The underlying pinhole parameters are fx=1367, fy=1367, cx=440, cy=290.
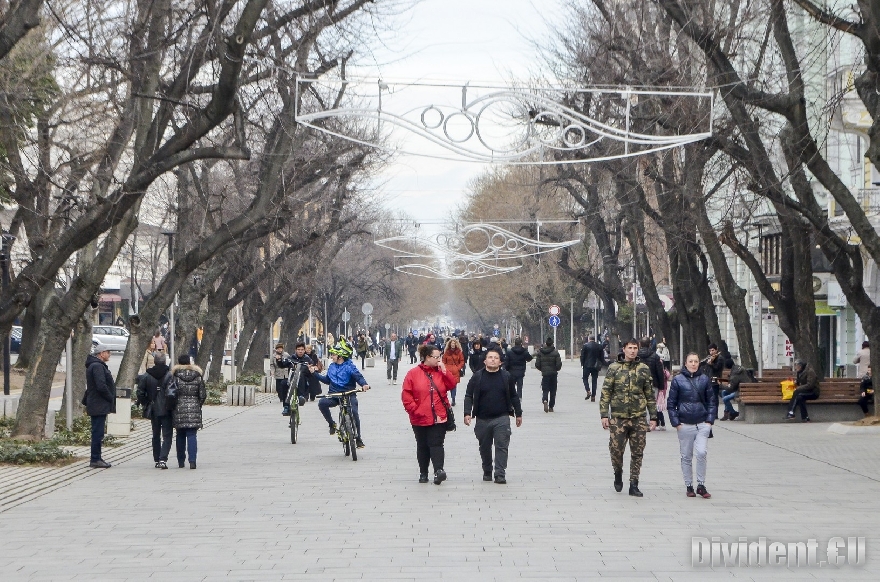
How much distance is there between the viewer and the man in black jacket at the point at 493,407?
1508 cm

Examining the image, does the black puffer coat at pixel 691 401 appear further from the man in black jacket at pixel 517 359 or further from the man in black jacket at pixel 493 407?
the man in black jacket at pixel 517 359

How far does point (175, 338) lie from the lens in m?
34.4

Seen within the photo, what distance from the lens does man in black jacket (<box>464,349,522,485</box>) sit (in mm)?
15078

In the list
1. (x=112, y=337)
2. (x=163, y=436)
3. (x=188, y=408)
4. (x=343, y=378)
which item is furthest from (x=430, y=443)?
(x=112, y=337)

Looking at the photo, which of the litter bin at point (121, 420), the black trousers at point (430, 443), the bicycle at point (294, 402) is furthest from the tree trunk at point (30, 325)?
the black trousers at point (430, 443)

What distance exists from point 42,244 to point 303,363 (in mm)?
5377

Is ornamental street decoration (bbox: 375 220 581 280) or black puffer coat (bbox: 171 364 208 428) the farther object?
ornamental street decoration (bbox: 375 220 581 280)

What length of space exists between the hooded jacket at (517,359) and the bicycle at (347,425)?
1036cm

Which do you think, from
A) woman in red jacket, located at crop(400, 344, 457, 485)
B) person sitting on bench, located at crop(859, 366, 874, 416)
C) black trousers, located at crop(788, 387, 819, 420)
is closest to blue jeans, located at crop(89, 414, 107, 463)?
woman in red jacket, located at crop(400, 344, 457, 485)

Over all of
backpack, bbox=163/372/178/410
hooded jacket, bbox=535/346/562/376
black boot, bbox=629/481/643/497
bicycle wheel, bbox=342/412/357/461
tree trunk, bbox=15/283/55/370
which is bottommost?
black boot, bbox=629/481/643/497

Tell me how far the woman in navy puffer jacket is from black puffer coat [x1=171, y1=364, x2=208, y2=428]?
646 cm

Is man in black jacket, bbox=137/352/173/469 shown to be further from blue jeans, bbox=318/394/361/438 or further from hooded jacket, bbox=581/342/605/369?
hooded jacket, bbox=581/342/605/369

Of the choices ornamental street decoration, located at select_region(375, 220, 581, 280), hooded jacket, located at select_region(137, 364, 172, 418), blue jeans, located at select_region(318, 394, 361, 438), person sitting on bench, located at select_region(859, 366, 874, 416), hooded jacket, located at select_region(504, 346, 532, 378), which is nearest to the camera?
hooded jacket, located at select_region(137, 364, 172, 418)

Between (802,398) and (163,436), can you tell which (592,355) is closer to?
(802,398)
